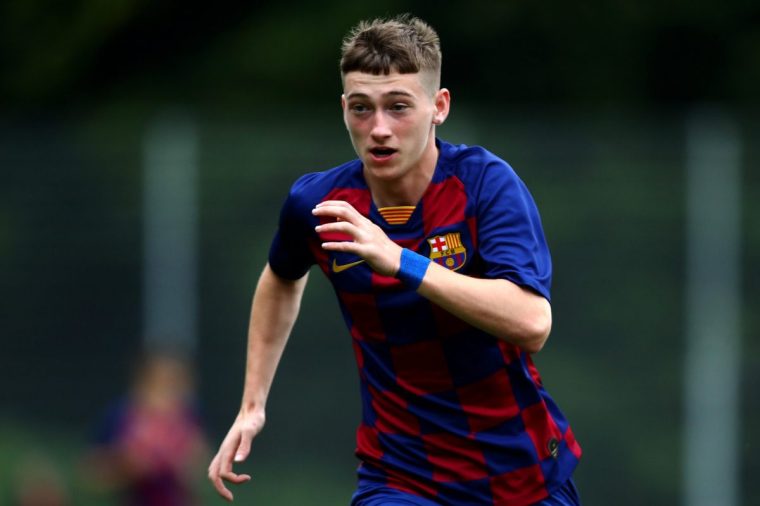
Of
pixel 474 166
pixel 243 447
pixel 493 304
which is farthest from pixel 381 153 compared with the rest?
pixel 243 447

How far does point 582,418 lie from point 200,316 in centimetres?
306

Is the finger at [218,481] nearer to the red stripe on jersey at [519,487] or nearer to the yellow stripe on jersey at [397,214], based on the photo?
the red stripe on jersey at [519,487]

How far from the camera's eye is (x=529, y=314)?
430cm

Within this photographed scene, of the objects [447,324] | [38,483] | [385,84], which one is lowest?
[38,483]

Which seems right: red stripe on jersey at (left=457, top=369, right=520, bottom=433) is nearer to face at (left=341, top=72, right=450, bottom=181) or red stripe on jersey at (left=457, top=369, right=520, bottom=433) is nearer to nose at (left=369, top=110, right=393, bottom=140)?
face at (left=341, top=72, right=450, bottom=181)

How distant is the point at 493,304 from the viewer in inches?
167

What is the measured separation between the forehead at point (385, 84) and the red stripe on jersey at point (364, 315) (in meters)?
0.64

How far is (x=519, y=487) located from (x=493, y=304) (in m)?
0.75

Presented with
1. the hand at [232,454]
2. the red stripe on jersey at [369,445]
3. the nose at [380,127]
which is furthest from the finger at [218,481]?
the nose at [380,127]

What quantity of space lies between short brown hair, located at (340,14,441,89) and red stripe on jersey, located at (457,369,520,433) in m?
0.93

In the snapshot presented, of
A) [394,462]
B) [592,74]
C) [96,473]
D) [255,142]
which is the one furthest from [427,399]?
[592,74]

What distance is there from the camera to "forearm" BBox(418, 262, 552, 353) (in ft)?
13.7

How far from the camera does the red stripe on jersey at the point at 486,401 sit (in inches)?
184

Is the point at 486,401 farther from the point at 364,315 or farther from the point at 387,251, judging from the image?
the point at 387,251
